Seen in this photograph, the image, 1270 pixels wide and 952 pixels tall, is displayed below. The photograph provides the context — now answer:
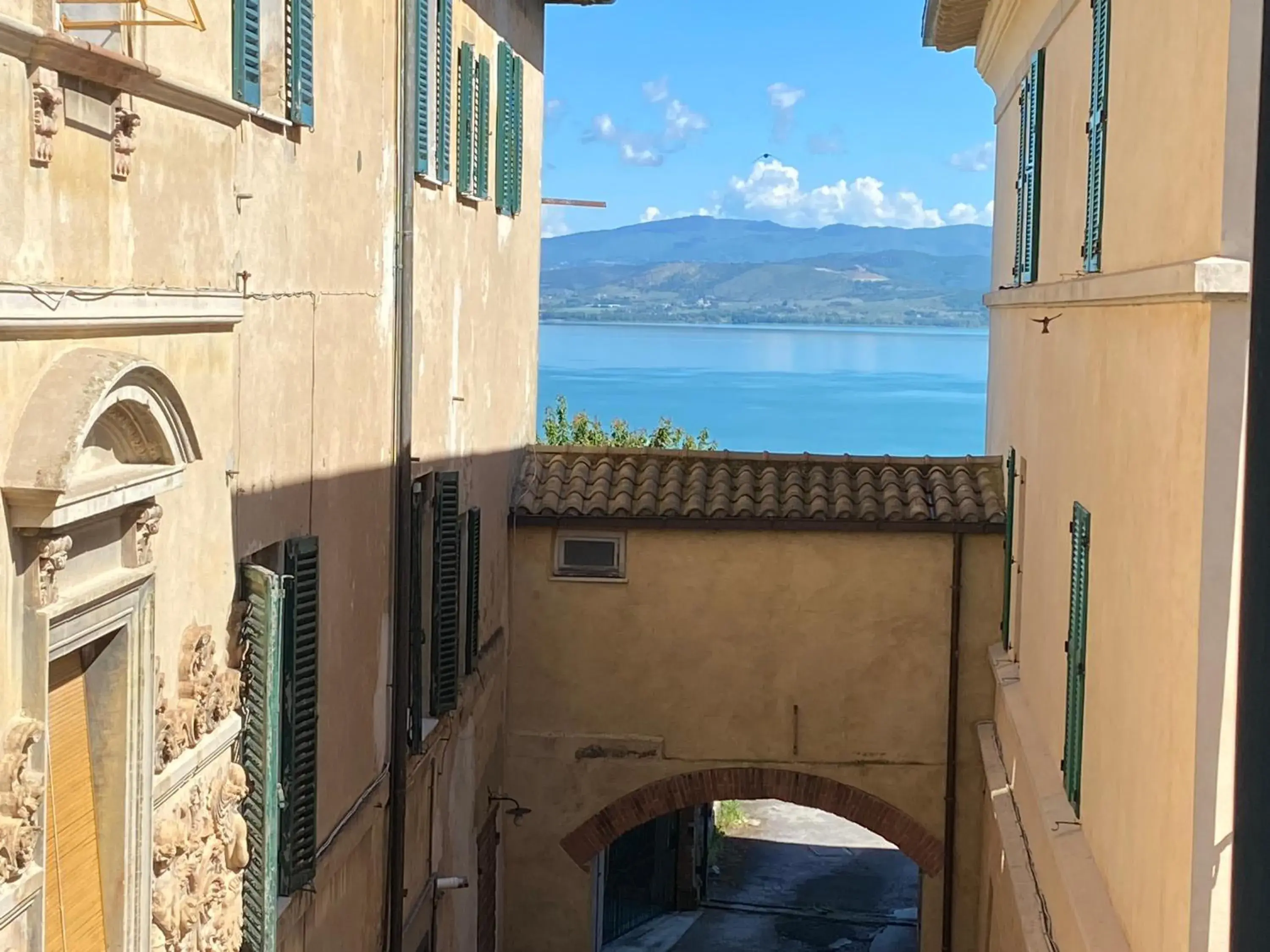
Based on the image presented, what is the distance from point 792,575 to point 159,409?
8.45 metres

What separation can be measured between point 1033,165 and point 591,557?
480 cm

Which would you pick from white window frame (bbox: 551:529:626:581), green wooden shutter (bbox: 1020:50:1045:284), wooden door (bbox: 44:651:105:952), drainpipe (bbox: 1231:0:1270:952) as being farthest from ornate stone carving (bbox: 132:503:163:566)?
white window frame (bbox: 551:529:626:581)

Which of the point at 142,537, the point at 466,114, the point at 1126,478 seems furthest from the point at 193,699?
the point at 466,114

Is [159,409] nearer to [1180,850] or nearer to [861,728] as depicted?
[1180,850]

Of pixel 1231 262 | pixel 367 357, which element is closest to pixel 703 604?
pixel 367 357

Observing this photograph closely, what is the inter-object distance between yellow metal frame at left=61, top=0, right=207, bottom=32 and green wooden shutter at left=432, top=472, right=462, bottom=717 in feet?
17.8

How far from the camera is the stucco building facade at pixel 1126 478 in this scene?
5145 mm

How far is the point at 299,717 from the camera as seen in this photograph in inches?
304

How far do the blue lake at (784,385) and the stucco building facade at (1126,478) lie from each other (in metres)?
4.15

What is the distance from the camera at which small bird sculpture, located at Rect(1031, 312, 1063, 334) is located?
991 centimetres

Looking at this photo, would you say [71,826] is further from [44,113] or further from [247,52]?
Result: [247,52]

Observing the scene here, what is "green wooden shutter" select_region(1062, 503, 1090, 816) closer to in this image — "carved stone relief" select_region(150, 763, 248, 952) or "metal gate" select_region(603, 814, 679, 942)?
"carved stone relief" select_region(150, 763, 248, 952)

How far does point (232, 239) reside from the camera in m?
6.62

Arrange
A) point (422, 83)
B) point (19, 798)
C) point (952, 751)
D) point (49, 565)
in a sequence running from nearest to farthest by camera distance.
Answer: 1. point (19, 798)
2. point (49, 565)
3. point (422, 83)
4. point (952, 751)
